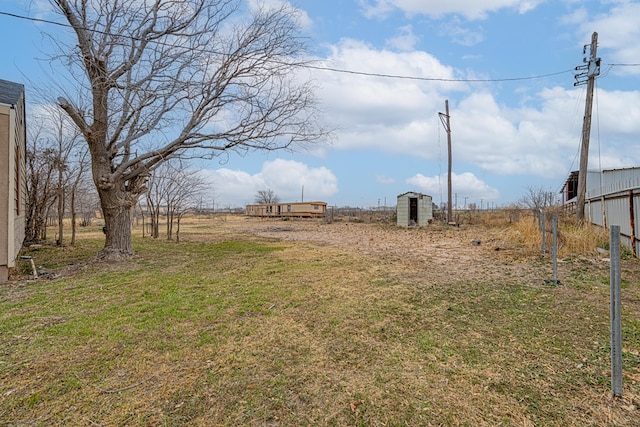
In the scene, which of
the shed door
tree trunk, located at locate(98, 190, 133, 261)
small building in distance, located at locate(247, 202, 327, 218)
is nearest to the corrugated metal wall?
the shed door

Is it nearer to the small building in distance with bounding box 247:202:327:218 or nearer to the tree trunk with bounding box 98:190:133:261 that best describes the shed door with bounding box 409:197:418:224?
the small building in distance with bounding box 247:202:327:218

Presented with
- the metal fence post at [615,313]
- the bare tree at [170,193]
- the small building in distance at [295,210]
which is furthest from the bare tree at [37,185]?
the small building in distance at [295,210]

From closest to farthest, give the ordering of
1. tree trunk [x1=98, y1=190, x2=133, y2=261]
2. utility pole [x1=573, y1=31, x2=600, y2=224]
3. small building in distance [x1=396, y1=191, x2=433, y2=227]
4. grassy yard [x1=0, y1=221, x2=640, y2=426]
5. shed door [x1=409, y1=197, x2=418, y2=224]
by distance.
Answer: grassy yard [x1=0, y1=221, x2=640, y2=426]
tree trunk [x1=98, y1=190, x2=133, y2=261]
utility pole [x1=573, y1=31, x2=600, y2=224]
small building in distance [x1=396, y1=191, x2=433, y2=227]
shed door [x1=409, y1=197, x2=418, y2=224]

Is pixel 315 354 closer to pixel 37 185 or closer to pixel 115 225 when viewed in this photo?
pixel 115 225

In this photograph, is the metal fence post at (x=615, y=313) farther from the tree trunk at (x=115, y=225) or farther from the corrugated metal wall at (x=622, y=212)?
the tree trunk at (x=115, y=225)

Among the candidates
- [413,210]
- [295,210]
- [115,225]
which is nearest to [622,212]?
[413,210]

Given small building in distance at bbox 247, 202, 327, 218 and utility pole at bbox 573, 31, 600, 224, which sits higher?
utility pole at bbox 573, 31, 600, 224

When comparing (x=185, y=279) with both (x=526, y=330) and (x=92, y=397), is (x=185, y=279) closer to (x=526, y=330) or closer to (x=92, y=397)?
(x=92, y=397)

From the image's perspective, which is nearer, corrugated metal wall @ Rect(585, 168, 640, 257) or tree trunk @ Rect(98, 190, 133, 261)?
corrugated metal wall @ Rect(585, 168, 640, 257)

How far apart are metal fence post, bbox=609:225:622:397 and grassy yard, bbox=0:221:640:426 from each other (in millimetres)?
117

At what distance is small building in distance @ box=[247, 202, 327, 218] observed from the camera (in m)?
33.8

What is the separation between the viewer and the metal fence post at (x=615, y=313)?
6.46 ft

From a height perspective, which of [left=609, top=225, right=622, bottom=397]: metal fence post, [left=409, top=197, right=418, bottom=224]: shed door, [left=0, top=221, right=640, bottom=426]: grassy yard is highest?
[left=409, top=197, right=418, bottom=224]: shed door

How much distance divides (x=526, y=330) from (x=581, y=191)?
1080 centimetres
